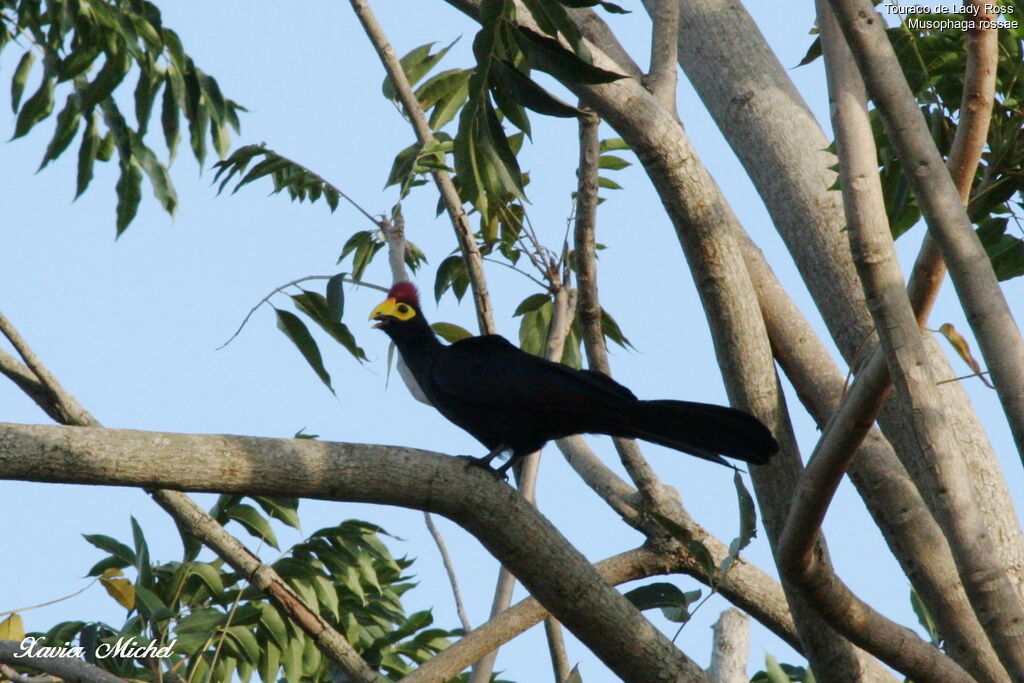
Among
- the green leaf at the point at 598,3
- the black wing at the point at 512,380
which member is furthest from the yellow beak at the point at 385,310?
the green leaf at the point at 598,3

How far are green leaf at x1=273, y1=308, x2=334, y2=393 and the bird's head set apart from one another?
2.30 ft

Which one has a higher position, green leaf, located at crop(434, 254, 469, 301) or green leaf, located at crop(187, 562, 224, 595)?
green leaf, located at crop(434, 254, 469, 301)

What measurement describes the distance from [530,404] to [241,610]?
1.37 metres

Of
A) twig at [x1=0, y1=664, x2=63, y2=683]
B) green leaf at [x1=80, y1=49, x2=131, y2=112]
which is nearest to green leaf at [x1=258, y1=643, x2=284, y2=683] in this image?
twig at [x1=0, y1=664, x2=63, y2=683]

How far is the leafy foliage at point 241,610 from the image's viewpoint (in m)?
4.13

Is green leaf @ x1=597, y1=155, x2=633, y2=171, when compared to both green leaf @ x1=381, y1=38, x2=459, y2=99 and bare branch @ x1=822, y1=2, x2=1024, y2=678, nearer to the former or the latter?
green leaf @ x1=381, y1=38, x2=459, y2=99

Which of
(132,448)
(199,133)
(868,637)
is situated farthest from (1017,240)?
(199,133)

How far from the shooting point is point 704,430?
3709 millimetres

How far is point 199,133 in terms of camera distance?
6520mm

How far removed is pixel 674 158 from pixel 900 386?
116 centimetres

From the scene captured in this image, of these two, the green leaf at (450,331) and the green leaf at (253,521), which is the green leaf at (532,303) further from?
the green leaf at (253,521)

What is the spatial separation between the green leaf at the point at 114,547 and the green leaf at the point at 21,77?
3.09 m

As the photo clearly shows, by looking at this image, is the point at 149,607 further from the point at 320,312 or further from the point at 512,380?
the point at 512,380

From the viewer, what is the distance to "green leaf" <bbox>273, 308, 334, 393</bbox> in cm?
434
